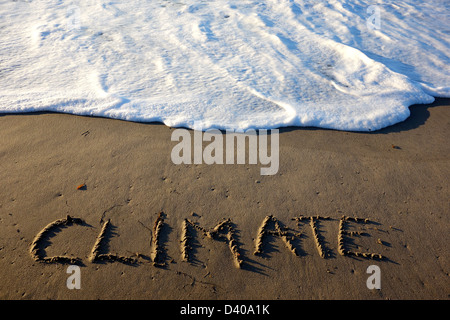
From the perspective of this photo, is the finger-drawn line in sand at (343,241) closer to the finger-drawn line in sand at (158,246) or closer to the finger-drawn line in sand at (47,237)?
the finger-drawn line in sand at (158,246)

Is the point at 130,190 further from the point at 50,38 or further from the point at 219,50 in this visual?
the point at 50,38

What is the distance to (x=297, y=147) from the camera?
2.96 metres

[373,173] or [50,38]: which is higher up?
[50,38]

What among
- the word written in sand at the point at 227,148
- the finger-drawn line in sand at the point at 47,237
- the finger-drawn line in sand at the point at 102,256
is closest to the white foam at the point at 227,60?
the word written in sand at the point at 227,148

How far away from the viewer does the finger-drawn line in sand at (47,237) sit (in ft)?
6.65

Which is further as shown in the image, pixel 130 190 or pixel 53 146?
pixel 53 146

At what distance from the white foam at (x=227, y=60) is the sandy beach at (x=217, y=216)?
432mm

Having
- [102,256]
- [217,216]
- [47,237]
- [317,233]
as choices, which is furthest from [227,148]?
[47,237]

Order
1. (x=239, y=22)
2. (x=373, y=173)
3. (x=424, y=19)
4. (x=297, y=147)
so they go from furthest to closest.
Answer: (x=424, y=19), (x=239, y=22), (x=297, y=147), (x=373, y=173)

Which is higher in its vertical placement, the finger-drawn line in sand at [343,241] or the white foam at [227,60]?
the white foam at [227,60]

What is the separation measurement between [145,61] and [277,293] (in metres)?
3.52

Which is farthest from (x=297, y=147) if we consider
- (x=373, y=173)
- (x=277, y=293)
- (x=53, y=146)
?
(x=53, y=146)

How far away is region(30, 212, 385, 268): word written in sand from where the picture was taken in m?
2.05

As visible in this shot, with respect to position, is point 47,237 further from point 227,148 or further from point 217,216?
point 227,148
